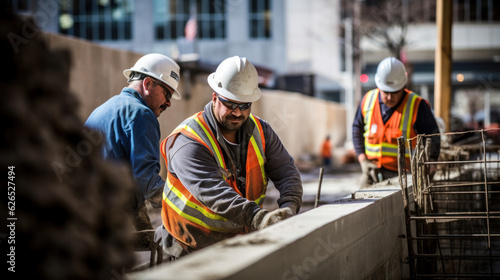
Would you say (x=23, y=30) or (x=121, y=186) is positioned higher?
(x=23, y=30)

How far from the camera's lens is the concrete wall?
10.5 meters

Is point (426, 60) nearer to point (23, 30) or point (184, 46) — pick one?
point (184, 46)

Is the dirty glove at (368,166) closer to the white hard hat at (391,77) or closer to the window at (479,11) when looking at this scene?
the white hard hat at (391,77)

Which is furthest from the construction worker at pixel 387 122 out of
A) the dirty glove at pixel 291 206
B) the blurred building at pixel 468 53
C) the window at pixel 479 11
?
the window at pixel 479 11

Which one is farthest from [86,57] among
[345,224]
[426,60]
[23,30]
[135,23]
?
[426,60]

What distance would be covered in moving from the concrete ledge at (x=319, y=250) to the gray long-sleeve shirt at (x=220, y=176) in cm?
33

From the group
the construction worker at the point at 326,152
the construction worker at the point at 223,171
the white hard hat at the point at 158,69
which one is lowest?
the construction worker at the point at 326,152

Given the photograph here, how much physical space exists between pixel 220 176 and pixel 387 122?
3.64 meters

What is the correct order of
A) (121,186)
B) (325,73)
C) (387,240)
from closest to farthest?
1. (121,186)
2. (387,240)
3. (325,73)

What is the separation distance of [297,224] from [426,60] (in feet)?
176

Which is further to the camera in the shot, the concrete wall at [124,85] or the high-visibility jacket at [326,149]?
the high-visibility jacket at [326,149]

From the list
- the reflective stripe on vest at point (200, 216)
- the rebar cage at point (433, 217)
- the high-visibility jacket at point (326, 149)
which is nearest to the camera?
the reflective stripe on vest at point (200, 216)

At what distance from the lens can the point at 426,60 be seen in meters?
54.4

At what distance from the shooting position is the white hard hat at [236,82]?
172 inches
